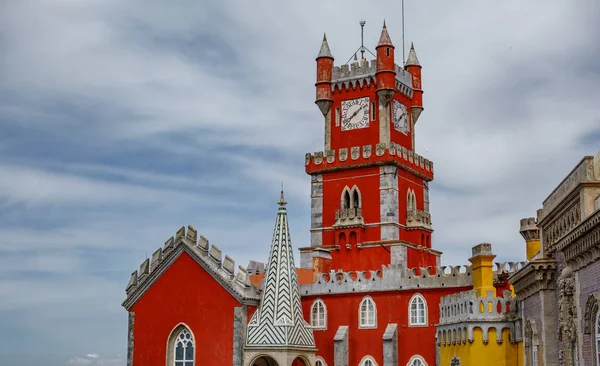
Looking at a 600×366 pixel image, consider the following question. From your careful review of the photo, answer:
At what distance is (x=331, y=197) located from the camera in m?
48.1

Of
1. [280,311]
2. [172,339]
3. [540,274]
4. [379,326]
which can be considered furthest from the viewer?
[172,339]

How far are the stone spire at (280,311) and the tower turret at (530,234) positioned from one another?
464 inches

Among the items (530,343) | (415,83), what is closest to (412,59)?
(415,83)

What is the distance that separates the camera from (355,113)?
160 feet

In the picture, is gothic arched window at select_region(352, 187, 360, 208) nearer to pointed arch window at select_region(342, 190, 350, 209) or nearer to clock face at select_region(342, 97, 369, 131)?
pointed arch window at select_region(342, 190, 350, 209)

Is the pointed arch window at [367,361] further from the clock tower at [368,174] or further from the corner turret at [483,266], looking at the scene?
the corner turret at [483,266]

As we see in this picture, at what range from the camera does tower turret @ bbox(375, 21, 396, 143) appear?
47.6 meters

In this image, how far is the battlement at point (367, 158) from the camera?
153 ft

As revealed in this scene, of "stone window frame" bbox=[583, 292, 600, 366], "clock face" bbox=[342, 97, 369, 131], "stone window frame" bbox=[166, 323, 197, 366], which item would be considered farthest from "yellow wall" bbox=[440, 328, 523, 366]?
"clock face" bbox=[342, 97, 369, 131]

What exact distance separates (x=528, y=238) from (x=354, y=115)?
19.9m

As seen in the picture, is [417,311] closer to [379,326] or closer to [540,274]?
[379,326]

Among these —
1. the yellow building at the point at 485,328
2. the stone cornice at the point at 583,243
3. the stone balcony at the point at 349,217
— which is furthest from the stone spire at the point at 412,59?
the stone cornice at the point at 583,243

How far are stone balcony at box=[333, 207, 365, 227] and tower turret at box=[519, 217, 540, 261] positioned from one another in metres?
16.0

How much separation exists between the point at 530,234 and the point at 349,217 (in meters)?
17.0
